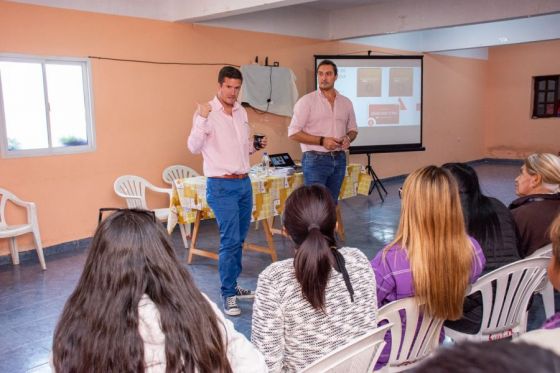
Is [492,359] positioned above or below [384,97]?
below

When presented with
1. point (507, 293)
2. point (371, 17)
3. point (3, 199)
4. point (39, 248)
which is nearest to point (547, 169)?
point (507, 293)

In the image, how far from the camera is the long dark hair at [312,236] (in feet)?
4.90

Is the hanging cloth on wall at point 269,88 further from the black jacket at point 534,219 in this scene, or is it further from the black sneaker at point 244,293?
the black jacket at point 534,219

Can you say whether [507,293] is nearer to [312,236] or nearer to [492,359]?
[312,236]

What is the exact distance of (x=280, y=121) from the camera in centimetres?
712

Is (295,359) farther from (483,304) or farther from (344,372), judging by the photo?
(483,304)

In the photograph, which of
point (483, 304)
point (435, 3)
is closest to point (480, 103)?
point (435, 3)

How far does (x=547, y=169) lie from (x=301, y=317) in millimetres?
1783

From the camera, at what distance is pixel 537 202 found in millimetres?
2492

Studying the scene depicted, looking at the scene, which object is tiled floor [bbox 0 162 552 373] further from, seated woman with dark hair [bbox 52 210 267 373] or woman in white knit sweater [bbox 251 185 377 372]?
seated woman with dark hair [bbox 52 210 267 373]

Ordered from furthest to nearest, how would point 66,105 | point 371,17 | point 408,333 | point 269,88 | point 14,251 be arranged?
point 371,17, point 269,88, point 66,105, point 14,251, point 408,333

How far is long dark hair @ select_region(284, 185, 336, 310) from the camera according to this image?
1.49m

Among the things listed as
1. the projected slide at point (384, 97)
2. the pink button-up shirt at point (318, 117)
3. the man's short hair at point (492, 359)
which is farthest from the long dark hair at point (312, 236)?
the projected slide at point (384, 97)

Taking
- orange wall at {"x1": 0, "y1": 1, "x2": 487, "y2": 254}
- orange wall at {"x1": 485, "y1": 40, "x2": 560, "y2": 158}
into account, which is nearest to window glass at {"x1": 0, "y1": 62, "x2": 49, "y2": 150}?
orange wall at {"x1": 0, "y1": 1, "x2": 487, "y2": 254}
